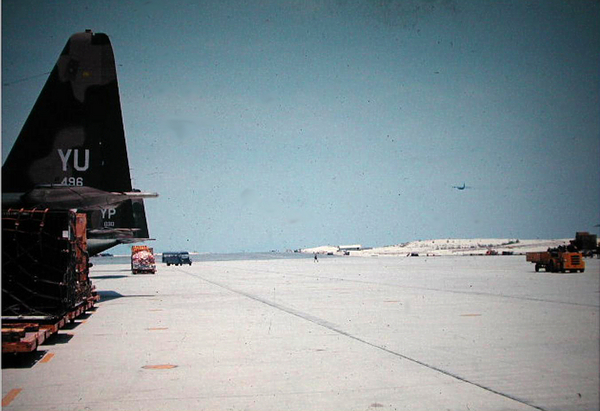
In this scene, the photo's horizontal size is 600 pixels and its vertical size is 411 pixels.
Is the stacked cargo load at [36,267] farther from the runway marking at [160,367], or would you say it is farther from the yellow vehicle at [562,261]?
the yellow vehicle at [562,261]

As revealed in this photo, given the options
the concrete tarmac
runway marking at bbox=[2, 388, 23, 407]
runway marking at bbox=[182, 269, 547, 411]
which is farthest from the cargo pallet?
runway marking at bbox=[182, 269, 547, 411]

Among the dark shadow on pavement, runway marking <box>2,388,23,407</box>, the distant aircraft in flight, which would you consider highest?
the distant aircraft in flight

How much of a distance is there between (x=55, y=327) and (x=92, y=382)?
181 inches

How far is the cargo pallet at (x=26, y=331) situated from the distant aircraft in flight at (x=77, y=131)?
9.09 m

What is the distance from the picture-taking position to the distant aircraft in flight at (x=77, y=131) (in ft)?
72.8

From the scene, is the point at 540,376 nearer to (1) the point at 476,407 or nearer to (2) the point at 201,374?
(1) the point at 476,407

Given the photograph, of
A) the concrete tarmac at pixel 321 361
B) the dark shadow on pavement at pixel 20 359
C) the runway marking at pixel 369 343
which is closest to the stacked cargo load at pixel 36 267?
the concrete tarmac at pixel 321 361

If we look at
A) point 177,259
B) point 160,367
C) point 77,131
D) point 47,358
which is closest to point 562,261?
point 77,131

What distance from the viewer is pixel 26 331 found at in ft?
38.2

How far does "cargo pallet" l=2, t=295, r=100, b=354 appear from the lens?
10102 mm

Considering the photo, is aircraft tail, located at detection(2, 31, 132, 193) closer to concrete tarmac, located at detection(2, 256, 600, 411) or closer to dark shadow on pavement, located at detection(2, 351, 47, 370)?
concrete tarmac, located at detection(2, 256, 600, 411)

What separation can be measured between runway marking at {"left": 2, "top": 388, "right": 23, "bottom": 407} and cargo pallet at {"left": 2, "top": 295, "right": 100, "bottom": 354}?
193 centimetres

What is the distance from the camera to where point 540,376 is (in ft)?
28.8

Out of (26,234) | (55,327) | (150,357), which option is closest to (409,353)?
(150,357)
